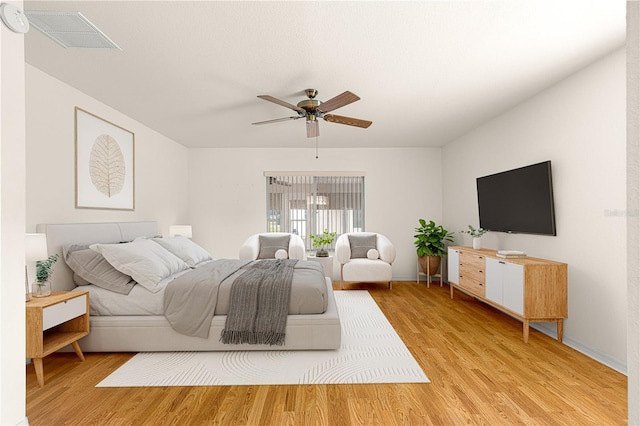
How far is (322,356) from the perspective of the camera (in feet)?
9.60

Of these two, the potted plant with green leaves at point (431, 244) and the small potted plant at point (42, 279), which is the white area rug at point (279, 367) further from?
the potted plant with green leaves at point (431, 244)

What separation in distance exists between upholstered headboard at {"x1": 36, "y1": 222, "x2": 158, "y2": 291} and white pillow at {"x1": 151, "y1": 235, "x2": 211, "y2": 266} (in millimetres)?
430

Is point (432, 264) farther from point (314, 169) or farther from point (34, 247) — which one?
point (34, 247)

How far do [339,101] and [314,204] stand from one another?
379 centimetres

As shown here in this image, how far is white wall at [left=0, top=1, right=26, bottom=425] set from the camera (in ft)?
4.03

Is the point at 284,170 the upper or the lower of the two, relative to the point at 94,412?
upper

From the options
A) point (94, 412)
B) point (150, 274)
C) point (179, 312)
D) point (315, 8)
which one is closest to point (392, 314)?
point (179, 312)

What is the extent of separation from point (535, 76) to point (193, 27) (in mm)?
3017

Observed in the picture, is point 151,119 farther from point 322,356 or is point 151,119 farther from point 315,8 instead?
point 322,356

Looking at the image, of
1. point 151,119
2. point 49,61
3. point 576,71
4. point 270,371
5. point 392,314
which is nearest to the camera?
point 270,371

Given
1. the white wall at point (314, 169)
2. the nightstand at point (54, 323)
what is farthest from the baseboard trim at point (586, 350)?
the nightstand at point (54, 323)

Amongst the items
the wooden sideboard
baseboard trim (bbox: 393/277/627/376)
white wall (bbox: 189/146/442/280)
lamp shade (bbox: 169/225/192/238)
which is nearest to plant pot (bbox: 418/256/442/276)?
white wall (bbox: 189/146/442/280)

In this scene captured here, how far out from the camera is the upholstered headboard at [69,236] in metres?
3.11

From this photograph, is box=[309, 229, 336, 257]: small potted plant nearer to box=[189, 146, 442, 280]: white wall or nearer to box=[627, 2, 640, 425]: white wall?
box=[189, 146, 442, 280]: white wall
